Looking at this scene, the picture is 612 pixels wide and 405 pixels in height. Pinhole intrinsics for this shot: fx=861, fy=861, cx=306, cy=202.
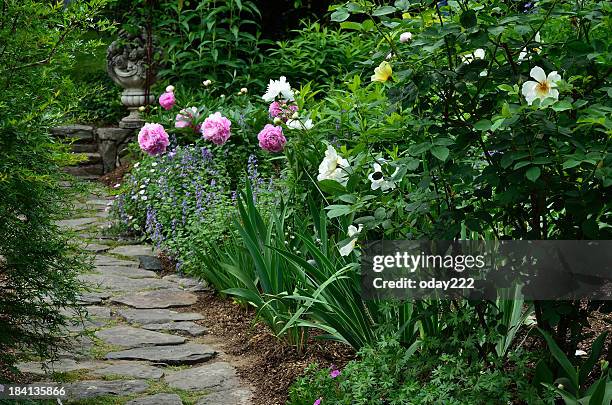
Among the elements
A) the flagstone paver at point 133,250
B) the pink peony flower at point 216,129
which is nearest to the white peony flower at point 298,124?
the pink peony flower at point 216,129

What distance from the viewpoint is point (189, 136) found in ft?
22.3

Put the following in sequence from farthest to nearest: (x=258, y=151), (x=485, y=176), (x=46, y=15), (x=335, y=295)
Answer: (x=258, y=151)
(x=335, y=295)
(x=46, y=15)
(x=485, y=176)

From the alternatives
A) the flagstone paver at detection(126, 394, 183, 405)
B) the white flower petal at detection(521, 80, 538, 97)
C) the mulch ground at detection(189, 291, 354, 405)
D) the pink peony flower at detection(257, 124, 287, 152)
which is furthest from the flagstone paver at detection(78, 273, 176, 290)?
the white flower petal at detection(521, 80, 538, 97)

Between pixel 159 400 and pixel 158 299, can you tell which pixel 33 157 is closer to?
pixel 159 400

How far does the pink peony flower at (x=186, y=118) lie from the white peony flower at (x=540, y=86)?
4.42 m

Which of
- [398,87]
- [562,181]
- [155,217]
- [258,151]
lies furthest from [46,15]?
[258,151]

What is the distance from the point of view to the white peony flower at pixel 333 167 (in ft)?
10.6

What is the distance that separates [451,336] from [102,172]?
6869 mm

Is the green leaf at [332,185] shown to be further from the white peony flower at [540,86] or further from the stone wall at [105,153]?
the stone wall at [105,153]

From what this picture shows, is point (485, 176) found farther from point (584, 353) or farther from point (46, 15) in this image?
point (46, 15)

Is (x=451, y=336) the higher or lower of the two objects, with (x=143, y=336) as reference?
higher

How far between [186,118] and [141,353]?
10.2ft

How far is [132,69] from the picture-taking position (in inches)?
361

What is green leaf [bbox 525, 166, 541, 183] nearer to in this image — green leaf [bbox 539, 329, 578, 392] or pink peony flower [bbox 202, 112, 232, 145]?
green leaf [bbox 539, 329, 578, 392]
